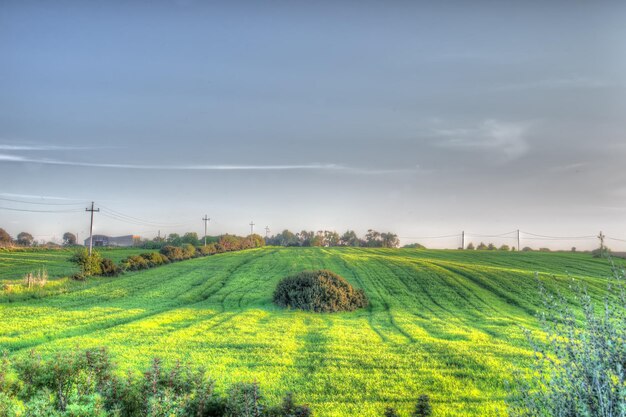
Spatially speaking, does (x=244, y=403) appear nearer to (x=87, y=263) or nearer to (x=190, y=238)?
(x=87, y=263)

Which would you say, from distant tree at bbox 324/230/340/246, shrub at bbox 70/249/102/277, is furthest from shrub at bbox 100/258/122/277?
distant tree at bbox 324/230/340/246

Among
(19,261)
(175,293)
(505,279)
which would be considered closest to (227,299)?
(175,293)

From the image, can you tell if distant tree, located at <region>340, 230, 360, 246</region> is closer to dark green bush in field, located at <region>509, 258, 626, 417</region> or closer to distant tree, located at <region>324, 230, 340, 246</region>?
distant tree, located at <region>324, 230, 340, 246</region>

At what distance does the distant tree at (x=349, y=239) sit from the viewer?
360 ft

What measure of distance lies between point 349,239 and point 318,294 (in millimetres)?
89660

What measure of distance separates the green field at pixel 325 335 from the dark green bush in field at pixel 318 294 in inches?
35.2

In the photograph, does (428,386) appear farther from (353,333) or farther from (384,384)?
(353,333)

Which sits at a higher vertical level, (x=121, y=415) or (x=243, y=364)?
(x=121, y=415)

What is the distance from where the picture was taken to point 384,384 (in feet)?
29.8

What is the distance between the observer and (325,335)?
1487 centimetres

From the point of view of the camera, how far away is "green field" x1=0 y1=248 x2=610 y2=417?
890 centimetres

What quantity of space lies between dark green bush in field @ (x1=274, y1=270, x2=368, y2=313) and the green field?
893 millimetres

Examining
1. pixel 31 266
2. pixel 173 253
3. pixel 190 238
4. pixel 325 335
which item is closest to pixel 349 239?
pixel 190 238

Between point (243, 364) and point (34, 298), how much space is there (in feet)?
62.1
